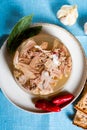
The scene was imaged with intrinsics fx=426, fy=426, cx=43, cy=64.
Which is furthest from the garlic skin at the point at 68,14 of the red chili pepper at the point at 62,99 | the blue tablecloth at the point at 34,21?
the red chili pepper at the point at 62,99

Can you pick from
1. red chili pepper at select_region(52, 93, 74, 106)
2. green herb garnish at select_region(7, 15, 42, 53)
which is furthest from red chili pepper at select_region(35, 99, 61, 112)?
green herb garnish at select_region(7, 15, 42, 53)

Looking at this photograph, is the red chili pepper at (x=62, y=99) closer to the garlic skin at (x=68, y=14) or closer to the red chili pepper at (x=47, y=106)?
the red chili pepper at (x=47, y=106)

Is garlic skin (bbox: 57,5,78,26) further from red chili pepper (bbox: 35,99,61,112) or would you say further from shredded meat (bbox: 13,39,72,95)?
red chili pepper (bbox: 35,99,61,112)

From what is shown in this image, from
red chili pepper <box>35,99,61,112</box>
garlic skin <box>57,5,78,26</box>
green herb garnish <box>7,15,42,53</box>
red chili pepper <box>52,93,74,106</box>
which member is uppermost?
garlic skin <box>57,5,78,26</box>

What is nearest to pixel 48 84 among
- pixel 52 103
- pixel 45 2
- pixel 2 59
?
pixel 52 103

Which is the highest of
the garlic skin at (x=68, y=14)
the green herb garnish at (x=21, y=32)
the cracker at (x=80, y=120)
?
the garlic skin at (x=68, y=14)
